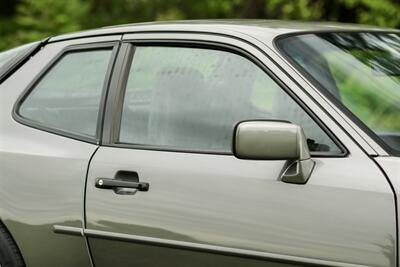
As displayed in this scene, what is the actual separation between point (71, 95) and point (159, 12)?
1274cm

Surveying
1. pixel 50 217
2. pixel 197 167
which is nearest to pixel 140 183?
pixel 197 167

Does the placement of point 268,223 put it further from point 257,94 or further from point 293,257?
point 257,94

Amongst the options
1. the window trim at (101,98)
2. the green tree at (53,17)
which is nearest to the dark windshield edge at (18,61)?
the window trim at (101,98)

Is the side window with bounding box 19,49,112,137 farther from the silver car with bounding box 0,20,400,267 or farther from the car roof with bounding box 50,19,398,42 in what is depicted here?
the car roof with bounding box 50,19,398,42

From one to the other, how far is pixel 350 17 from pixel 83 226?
18.8 ft

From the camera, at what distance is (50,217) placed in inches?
150

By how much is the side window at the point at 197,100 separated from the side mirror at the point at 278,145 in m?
0.14

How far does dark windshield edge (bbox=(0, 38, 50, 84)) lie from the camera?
425 centimetres

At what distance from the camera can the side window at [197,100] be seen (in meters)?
3.45

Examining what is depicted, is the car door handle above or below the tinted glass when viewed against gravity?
below

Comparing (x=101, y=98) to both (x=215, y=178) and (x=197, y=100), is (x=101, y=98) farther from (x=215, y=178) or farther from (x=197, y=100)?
(x=215, y=178)

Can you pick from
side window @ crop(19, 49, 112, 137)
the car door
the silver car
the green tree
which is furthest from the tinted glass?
the green tree

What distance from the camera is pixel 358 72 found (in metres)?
3.48

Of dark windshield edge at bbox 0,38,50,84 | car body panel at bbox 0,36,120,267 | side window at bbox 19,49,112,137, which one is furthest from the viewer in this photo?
dark windshield edge at bbox 0,38,50,84
